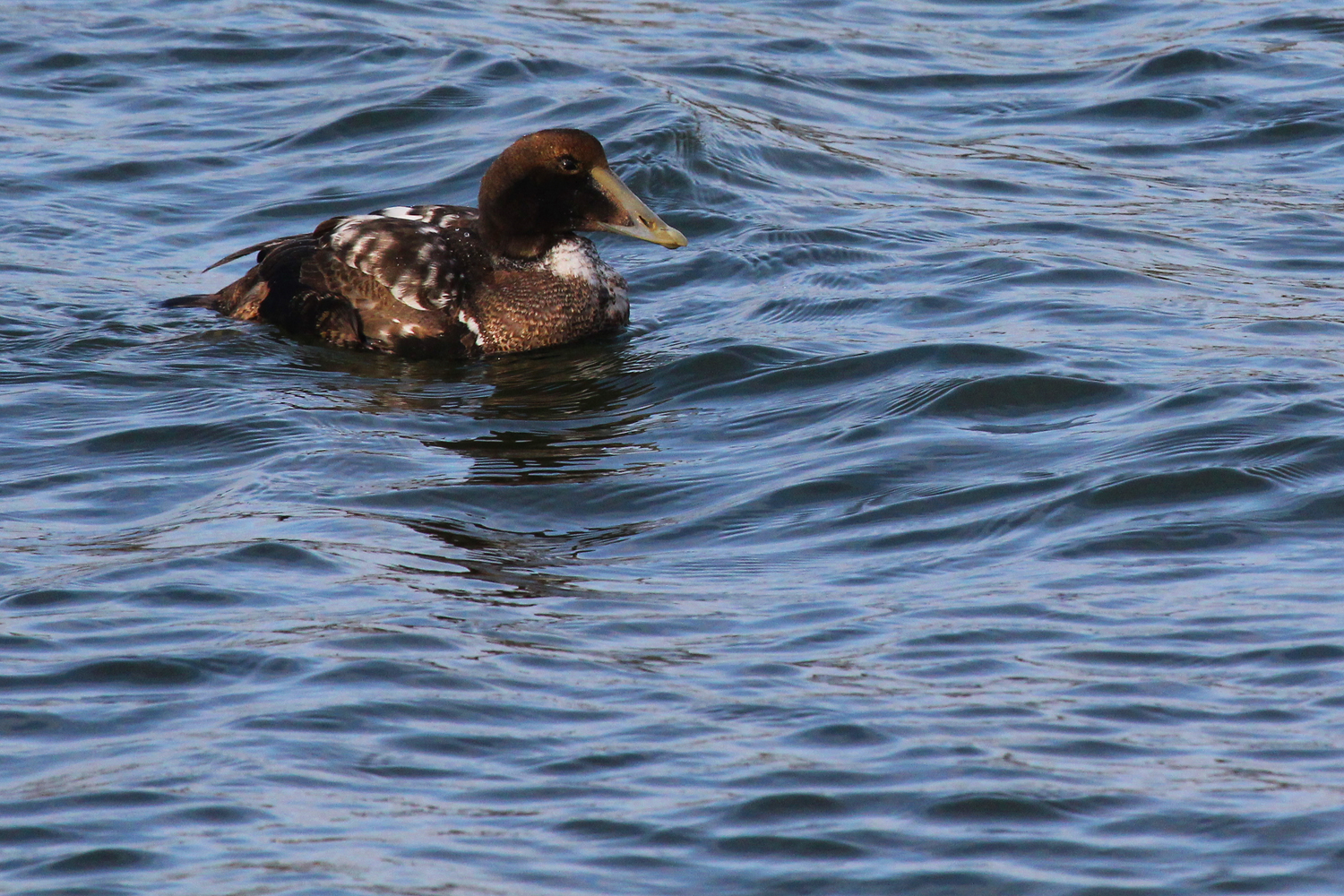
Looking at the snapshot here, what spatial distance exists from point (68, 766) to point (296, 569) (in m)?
1.45

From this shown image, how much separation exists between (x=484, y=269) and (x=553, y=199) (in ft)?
1.45

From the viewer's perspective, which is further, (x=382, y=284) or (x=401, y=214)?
(x=401, y=214)

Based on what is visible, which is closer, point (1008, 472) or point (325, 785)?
point (325, 785)

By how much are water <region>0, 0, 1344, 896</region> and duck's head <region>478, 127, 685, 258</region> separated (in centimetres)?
57

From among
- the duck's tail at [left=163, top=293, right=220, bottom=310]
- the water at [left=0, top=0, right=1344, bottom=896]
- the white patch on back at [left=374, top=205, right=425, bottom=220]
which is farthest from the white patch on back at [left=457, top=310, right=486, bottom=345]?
the duck's tail at [left=163, top=293, right=220, bottom=310]

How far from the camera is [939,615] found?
237 inches

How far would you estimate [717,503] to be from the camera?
23.5 ft

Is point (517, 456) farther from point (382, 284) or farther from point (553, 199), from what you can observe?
point (553, 199)

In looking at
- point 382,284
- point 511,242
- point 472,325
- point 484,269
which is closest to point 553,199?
point 511,242

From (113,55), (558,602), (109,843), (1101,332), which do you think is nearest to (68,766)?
(109,843)

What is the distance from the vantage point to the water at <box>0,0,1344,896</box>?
15.8ft

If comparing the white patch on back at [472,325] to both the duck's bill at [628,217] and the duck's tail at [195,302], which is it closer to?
the duck's bill at [628,217]

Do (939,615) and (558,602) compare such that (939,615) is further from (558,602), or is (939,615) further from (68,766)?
(68,766)

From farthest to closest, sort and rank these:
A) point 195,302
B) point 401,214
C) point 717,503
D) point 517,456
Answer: point 195,302 < point 401,214 < point 517,456 < point 717,503
